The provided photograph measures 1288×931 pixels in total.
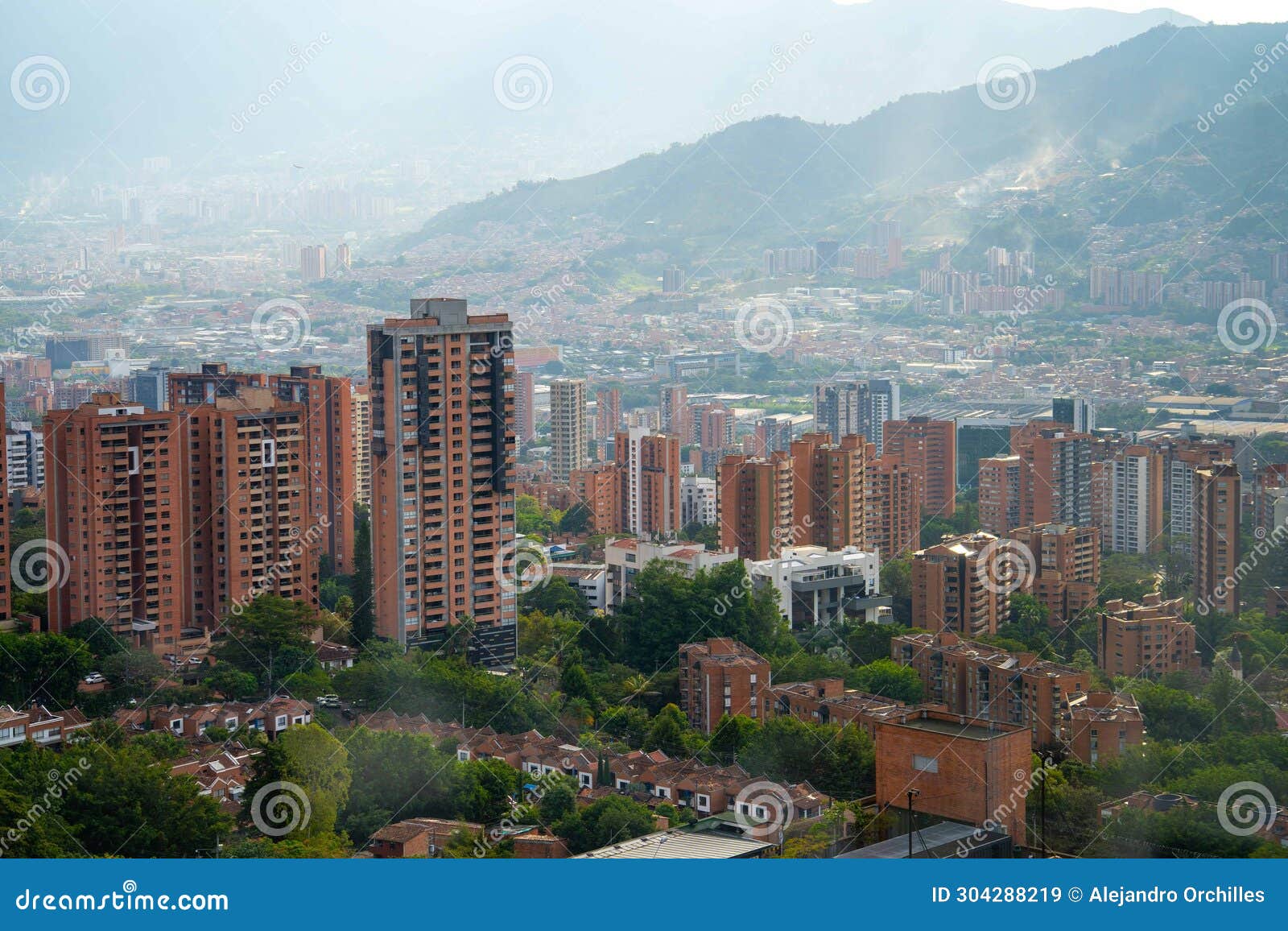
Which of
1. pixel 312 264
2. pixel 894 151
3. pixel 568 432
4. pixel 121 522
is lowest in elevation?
pixel 121 522

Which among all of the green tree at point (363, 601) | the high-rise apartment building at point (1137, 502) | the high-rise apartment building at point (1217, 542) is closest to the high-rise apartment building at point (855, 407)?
the high-rise apartment building at point (1137, 502)

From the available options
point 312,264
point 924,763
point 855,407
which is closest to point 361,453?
point 924,763

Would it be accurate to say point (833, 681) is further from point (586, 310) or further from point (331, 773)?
point (586, 310)

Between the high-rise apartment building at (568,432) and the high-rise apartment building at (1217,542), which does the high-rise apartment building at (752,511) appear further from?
the high-rise apartment building at (568,432)

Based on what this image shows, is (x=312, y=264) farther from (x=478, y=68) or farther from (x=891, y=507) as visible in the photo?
(x=891, y=507)

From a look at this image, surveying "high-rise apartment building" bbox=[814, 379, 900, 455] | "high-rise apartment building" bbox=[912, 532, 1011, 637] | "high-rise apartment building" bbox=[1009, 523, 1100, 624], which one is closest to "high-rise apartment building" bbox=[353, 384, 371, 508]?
"high-rise apartment building" bbox=[912, 532, 1011, 637]

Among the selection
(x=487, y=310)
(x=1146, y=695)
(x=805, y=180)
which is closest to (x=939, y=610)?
(x=1146, y=695)
